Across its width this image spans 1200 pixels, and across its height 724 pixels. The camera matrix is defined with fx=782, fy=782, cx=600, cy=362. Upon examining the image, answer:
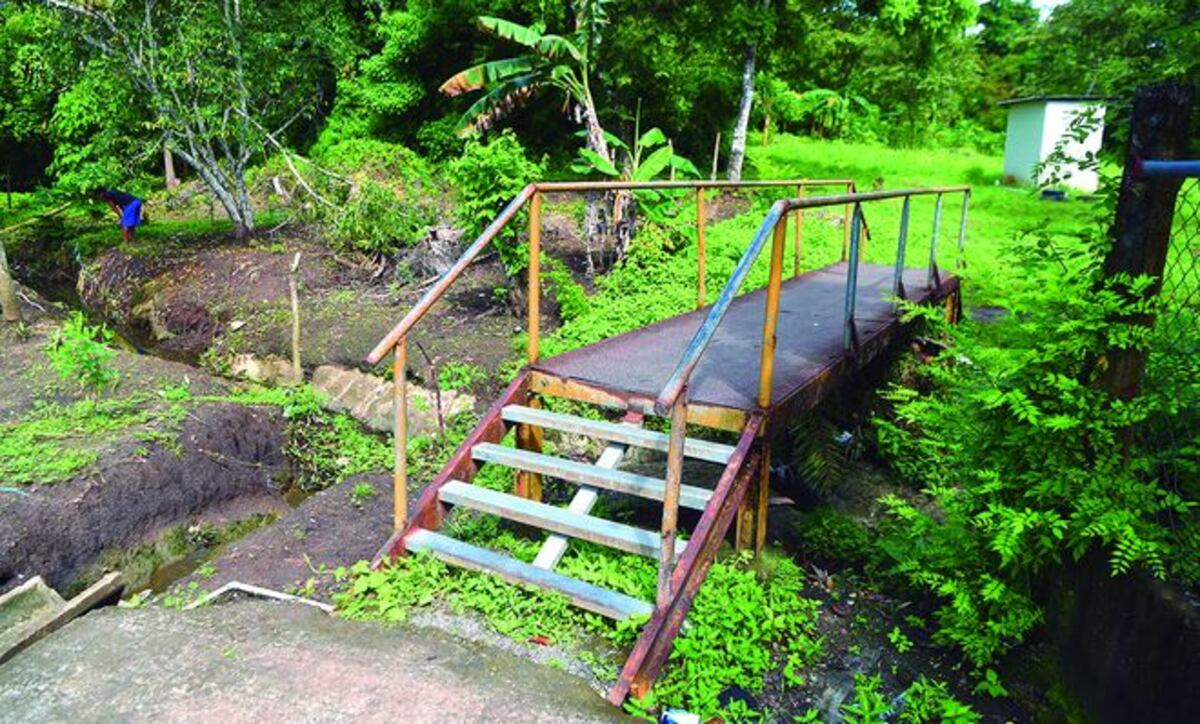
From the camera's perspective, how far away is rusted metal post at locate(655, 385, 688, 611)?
2.77 meters

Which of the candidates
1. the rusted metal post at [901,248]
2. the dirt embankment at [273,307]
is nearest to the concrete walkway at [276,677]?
the rusted metal post at [901,248]

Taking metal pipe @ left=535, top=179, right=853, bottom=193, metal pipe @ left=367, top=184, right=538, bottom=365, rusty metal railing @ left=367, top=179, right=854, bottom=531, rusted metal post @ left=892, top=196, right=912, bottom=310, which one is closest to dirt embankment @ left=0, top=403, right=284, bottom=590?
rusty metal railing @ left=367, top=179, right=854, bottom=531

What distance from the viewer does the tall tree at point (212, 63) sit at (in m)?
11.7

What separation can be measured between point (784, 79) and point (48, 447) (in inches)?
1018

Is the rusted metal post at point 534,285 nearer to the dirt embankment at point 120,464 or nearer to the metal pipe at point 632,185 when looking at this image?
the metal pipe at point 632,185

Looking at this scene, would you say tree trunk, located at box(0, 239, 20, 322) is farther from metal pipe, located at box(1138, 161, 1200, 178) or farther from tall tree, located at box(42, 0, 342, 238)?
metal pipe, located at box(1138, 161, 1200, 178)

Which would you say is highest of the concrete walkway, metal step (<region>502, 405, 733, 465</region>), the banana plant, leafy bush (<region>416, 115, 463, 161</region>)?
the banana plant

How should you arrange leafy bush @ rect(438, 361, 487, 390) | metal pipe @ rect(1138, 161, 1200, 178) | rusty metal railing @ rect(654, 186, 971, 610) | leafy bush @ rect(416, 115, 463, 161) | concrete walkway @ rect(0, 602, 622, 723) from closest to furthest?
metal pipe @ rect(1138, 161, 1200, 178) → concrete walkway @ rect(0, 602, 622, 723) → rusty metal railing @ rect(654, 186, 971, 610) → leafy bush @ rect(438, 361, 487, 390) → leafy bush @ rect(416, 115, 463, 161)

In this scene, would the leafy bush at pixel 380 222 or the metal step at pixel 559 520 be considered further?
the leafy bush at pixel 380 222

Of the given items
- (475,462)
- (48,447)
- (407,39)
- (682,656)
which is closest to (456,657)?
(682,656)

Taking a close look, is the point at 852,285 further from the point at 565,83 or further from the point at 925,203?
the point at 925,203

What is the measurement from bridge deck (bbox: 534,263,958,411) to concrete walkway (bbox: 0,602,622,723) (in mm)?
1529

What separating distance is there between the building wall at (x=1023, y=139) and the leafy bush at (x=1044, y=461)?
1874 cm

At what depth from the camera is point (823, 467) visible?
16.8 ft
